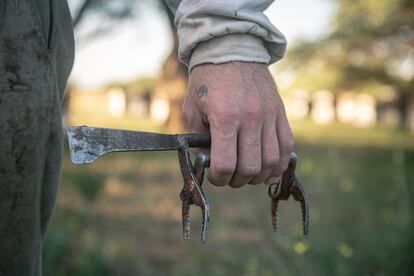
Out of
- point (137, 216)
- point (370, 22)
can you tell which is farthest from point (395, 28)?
point (137, 216)

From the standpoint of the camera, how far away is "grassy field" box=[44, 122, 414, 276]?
2.81m

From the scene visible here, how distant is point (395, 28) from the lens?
945cm

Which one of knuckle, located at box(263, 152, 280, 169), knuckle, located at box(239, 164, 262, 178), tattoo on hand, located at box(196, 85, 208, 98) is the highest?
tattoo on hand, located at box(196, 85, 208, 98)

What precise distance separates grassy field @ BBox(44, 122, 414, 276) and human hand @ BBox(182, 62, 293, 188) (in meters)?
1.30

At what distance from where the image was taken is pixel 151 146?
1049 mm

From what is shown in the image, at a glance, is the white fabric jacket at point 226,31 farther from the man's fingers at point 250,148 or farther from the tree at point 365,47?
the tree at point 365,47

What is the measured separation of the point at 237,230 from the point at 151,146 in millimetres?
3745

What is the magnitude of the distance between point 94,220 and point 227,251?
155cm

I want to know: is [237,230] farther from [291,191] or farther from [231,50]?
[231,50]

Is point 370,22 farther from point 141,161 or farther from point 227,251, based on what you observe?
point 227,251

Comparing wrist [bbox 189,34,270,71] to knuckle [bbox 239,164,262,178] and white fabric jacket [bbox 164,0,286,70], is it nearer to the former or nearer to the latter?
white fabric jacket [bbox 164,0,286,70]

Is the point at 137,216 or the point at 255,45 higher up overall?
the point at 255,45

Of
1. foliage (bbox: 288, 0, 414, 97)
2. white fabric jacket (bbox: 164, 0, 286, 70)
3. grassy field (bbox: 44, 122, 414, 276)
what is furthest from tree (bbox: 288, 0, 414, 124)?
white fabric jacket (bbox: 164, 0, 286, 70)

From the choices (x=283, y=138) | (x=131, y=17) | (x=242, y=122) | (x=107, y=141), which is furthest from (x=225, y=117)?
(x=131, y=17)
